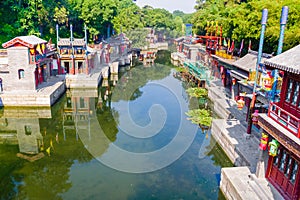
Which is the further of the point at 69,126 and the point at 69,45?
the point at 69,45

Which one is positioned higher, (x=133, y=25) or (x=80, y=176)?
(x=133, y=25)

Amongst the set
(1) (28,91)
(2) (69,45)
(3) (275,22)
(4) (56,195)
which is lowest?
(4) (56,195)

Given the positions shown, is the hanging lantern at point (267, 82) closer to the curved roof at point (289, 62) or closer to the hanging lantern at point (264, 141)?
the curved roof at point (289, 62)

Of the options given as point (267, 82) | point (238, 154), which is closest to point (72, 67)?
point (238, 154)

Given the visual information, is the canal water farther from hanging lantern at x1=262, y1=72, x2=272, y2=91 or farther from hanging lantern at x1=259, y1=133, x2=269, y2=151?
hanging lantern at x1=262, y1=72, x2=272, y2=91

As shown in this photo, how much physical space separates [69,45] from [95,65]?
7.64 metres

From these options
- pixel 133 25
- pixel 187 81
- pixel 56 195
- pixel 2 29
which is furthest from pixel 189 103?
pixel 133 25

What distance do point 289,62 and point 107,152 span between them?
12.2 m

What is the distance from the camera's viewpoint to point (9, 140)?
19.5 meters

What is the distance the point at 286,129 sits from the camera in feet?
33.8

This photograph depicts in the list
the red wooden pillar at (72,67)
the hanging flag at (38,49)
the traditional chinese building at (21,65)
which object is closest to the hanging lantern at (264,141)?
the traditional chinese building at (21,65)

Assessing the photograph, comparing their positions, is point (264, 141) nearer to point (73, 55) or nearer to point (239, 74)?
point (239, 74)

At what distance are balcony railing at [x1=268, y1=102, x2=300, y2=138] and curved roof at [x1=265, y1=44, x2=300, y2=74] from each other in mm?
1620

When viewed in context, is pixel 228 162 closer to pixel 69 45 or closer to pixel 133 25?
pixel 69 45
